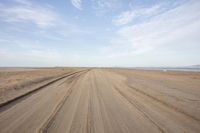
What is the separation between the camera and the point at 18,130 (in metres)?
4.01

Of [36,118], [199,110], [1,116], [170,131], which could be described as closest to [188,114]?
[199,110]

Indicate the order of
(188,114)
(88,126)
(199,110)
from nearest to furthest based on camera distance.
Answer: (88,126) → (188,114) → (199,110)

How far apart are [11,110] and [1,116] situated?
0.72m

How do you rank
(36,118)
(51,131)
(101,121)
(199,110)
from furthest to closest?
(199,110) < (36,118) < (101,121) < (51,131)

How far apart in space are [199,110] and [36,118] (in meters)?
6.38

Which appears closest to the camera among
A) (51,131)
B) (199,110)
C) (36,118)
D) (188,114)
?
(51,131)

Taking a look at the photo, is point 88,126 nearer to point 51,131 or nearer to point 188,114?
point 51,131

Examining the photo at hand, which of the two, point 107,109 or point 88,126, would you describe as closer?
point 88,126

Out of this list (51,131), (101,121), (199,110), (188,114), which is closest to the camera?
(51,131)

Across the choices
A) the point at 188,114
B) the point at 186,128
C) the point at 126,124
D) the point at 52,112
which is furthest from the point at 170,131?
the point at 52,112

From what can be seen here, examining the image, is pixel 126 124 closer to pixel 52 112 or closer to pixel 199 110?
pixel 52 112

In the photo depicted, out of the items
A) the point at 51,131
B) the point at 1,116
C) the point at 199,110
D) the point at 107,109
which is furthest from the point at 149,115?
the point at 1,116

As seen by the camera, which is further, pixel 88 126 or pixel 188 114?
pixel 188 114

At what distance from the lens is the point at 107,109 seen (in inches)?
237
